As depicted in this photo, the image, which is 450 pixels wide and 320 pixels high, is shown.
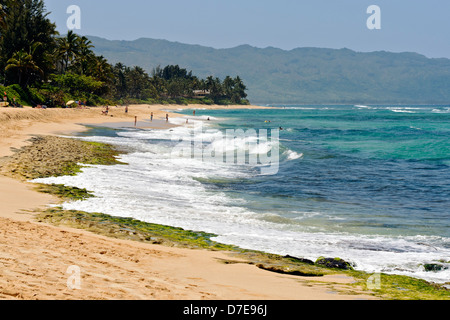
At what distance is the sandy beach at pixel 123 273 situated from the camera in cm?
676

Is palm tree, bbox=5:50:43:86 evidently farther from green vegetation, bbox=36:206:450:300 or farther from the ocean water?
green vegetation, bbox=36:206:450:300

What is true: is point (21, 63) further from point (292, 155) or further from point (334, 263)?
point (334, 263)

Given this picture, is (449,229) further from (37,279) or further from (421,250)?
(37,279)

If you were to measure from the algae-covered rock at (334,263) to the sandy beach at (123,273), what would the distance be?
2.41 feet

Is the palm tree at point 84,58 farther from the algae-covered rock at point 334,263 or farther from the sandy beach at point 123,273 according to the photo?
the algae-covered rock at point 334,263

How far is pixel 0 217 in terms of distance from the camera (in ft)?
36.8

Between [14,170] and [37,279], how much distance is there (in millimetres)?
13154

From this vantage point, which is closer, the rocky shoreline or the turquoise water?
the rocky shoreline

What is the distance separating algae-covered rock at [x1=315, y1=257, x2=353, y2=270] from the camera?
10141mm

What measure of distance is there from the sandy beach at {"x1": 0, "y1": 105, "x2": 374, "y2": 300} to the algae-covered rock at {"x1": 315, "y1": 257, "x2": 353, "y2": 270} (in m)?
0.74

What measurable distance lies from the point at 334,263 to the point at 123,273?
184 inches

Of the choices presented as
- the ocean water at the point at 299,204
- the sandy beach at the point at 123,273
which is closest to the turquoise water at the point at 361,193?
the ocean water at the point at 299,204
